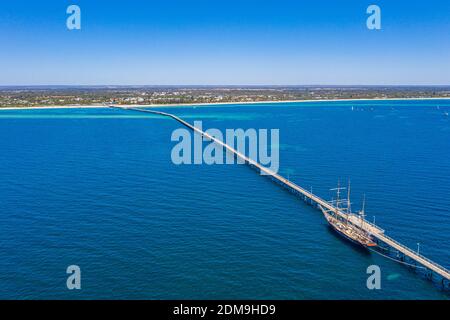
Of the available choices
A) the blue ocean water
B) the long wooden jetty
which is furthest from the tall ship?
the blue ocean water

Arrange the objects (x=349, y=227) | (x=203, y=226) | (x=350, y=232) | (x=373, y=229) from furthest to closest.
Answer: (x=203, y=226) → (x=349, y=227) → (x=373, y=229) → (x=350, y=232)

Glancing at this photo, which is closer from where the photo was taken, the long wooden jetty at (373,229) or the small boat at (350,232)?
the long wooden jetty at (373,229)

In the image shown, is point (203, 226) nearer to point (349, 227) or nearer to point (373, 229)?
point (349, 227)

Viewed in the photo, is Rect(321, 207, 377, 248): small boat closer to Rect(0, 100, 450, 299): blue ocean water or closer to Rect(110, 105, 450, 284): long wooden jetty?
Rect(110, 105, 450, 284): long wooden jetty

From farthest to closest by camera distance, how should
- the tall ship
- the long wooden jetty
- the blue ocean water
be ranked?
the tall ship
the long wooden jetty
the blue ocean water

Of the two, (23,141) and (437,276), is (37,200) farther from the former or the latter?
(23,141)

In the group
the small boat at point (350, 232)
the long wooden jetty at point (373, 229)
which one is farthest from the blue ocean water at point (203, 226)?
the long wooden jetty at point (373, 229)

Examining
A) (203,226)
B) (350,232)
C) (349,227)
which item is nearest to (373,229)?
(349,227)

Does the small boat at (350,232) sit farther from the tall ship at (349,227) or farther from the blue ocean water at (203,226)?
the blue ocean water at (203,226)
